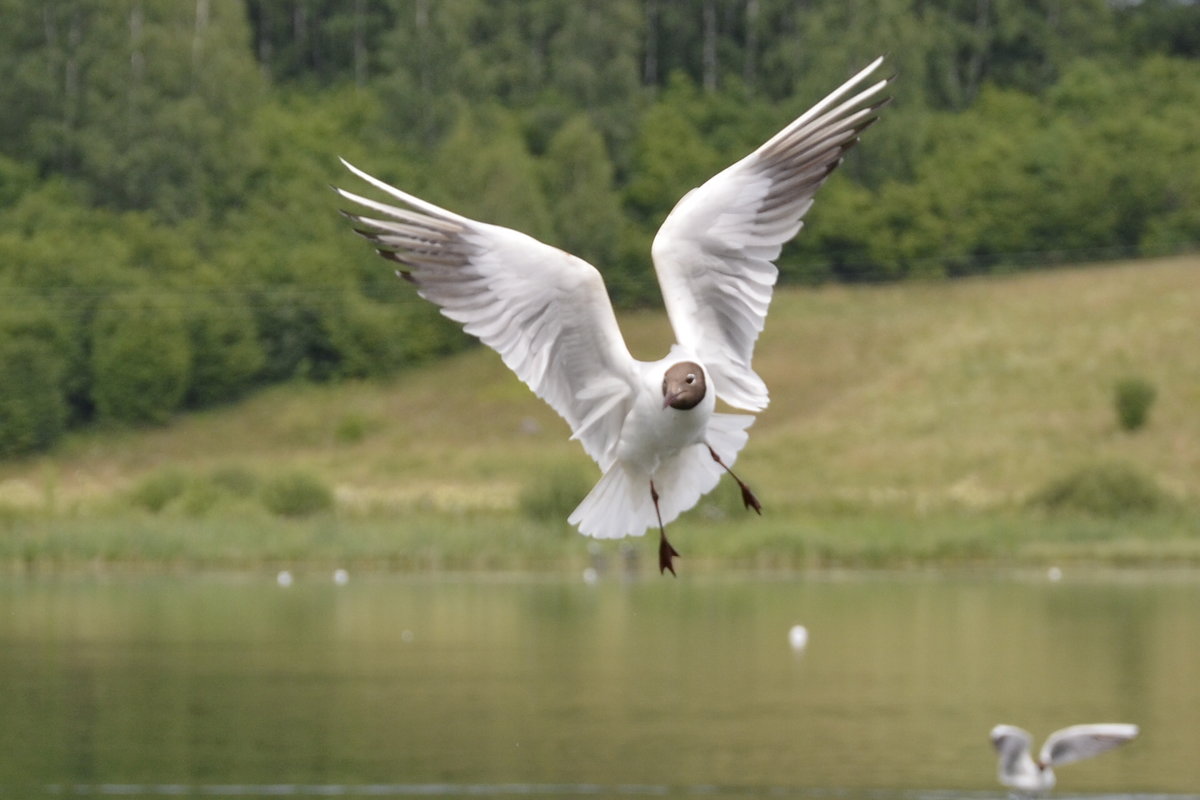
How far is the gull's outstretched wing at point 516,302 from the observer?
36.9ft

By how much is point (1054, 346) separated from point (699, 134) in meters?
18.0

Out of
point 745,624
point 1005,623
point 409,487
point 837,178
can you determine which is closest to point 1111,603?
point 1005,623

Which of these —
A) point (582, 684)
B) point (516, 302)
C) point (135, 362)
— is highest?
point (135, 362)

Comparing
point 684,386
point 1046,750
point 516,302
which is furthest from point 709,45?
point 684,386

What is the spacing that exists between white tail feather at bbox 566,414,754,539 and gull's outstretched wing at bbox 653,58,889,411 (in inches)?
9.6

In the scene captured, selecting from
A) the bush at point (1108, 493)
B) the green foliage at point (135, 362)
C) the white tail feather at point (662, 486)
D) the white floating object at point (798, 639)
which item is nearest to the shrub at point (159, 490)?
the bush at point (1108, 493)

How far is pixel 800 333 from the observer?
68.8 meters

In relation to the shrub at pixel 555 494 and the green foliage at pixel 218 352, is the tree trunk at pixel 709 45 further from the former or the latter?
the shrub at pixel 555 494

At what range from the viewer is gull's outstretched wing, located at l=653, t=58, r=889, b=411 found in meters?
11.3

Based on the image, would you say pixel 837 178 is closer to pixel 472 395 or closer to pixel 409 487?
pixel 472 395

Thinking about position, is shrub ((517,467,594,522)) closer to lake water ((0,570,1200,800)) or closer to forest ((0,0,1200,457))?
lake water ((0,570,1200,800))

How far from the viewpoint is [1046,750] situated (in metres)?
19.6

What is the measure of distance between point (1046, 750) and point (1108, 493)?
25.0m

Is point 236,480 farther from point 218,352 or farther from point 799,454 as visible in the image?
point 218,352
